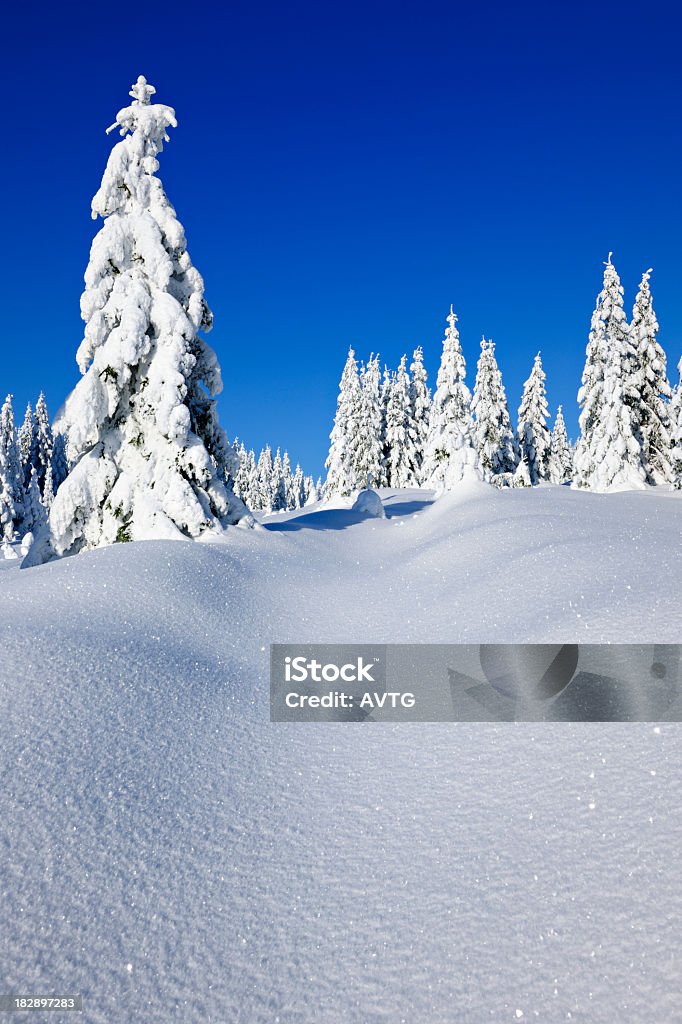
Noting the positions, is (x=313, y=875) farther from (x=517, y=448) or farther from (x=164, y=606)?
(x=517, y=448)

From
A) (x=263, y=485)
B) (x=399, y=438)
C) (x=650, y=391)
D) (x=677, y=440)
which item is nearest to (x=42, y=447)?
(x=263, y=485)

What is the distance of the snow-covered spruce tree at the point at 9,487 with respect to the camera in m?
51.8

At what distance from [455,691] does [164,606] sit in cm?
437

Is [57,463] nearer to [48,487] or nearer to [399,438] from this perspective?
[48,487]

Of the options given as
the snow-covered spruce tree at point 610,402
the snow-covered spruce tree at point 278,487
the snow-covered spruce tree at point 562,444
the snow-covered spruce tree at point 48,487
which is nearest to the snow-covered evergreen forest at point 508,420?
the snow-covered spruce tree at point 610,402

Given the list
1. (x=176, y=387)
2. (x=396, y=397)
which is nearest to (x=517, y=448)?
(x=396, y=397)

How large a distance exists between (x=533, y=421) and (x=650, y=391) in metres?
15.5

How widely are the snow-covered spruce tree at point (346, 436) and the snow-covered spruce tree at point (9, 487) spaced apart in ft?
91.9

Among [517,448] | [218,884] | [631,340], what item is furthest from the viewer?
[517,448]

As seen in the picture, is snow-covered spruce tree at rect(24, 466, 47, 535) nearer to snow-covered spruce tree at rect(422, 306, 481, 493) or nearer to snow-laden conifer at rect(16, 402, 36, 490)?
snow-laden conifer at rect(16, 402, 36, 490)

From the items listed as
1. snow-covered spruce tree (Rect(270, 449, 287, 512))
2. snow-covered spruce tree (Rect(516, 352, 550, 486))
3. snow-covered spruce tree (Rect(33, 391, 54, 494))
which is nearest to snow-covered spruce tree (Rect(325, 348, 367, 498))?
snow-covered spruce tree (Rect(516, 352, 550, 486))

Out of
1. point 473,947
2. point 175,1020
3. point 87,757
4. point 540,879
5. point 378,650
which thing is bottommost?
point 175,1020

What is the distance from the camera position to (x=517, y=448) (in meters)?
48.4

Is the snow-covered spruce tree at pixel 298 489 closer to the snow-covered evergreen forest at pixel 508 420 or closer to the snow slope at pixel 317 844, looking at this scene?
the snow-covered evergreen forest at pixel 508 420
